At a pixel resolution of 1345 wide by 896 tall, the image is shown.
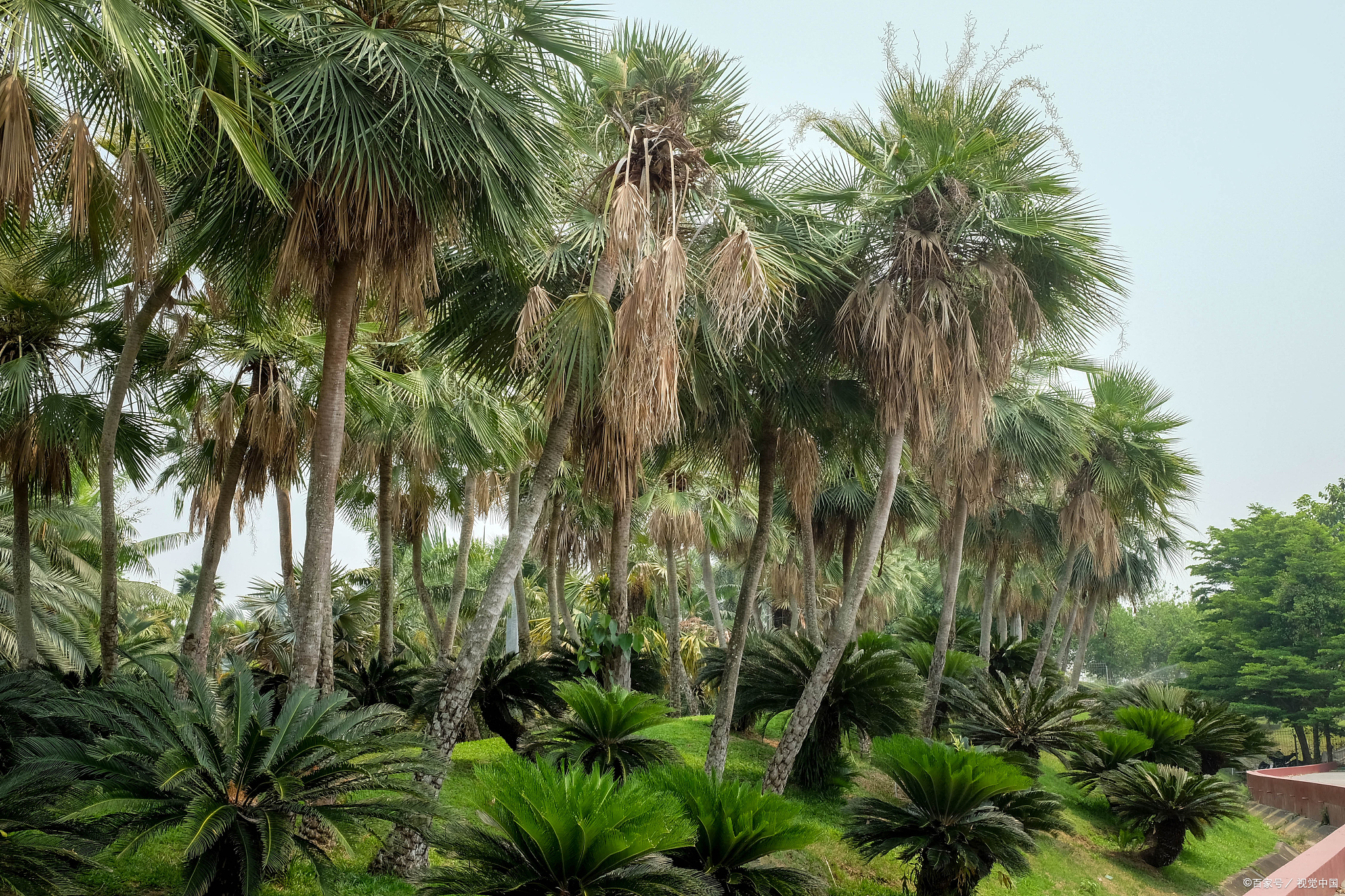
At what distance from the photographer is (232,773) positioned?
5922 mm

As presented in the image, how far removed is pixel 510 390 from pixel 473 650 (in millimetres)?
5347

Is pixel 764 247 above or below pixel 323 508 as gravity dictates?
above

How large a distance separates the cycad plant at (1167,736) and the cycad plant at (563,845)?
14394 mm

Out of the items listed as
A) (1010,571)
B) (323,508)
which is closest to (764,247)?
(323,508)

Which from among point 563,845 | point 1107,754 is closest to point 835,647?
point 563,845

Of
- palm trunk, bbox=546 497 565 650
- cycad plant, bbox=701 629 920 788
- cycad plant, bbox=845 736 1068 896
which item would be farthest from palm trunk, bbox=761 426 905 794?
palm trunk, bbox=546 497 565 650

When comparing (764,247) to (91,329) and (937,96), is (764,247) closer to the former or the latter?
(937,96)

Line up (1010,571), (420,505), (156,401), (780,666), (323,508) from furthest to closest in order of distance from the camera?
1. (1010,571)
2. (420,505)
3. (780,666)
4. (156,401)
5. (323,508)

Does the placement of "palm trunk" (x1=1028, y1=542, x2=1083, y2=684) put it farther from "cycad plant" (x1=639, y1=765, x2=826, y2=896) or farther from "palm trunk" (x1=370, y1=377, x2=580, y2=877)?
"palm trunk" (x1=370, y1=377, x2=580, y2=877)

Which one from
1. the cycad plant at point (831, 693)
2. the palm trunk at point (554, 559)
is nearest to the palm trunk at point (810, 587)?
the cycad plant at point (831, 693)

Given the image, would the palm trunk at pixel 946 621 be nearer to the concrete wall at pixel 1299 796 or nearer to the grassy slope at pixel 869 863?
the grassy slope at pixel 869 863

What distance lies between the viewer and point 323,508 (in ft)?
26.0

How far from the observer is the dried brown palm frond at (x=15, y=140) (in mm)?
4965

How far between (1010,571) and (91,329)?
23.1 metres
